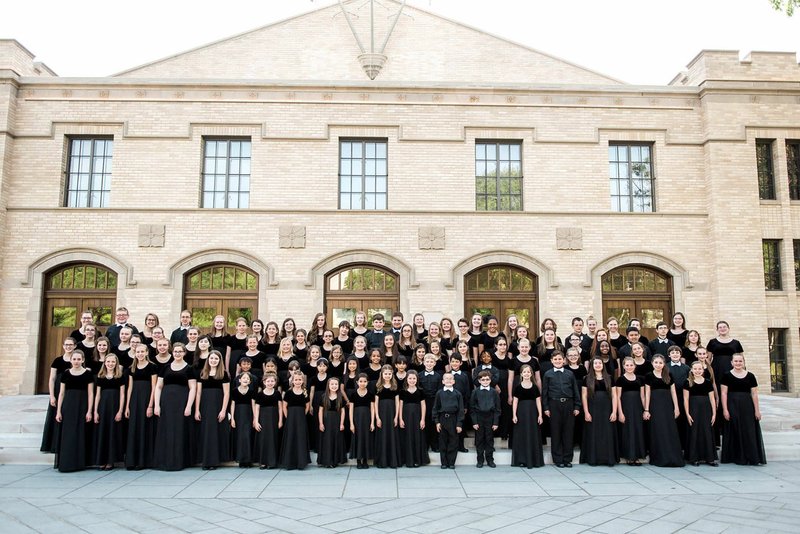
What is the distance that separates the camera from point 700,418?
8453mm

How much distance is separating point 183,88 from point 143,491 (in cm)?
1042

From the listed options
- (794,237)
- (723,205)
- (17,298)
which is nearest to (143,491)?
(17,298)

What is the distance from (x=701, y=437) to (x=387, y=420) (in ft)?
15.1

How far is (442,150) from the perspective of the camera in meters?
14.3

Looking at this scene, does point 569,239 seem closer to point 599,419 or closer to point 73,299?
point 599,419

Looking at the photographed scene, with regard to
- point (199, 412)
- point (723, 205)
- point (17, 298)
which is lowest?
point (199, 412)

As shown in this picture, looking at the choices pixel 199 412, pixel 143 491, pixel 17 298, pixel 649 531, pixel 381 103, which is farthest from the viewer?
pixel 381 103

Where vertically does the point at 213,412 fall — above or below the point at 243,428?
above

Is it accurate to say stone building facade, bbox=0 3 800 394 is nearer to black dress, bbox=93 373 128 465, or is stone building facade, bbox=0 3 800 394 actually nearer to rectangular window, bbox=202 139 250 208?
rectangular window, bbox=202 139 250 208

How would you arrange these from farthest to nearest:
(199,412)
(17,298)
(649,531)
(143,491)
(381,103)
Result: (381,103) → (17,298) → (199,412) → (143,491) → (649,531)

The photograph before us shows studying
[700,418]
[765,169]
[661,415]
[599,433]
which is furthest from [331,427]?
[765,169]

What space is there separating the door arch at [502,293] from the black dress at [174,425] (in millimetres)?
7339

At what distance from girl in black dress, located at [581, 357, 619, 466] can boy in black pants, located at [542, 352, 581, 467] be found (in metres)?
0.21

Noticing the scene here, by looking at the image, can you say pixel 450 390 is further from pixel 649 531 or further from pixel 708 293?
pixel 708 293
